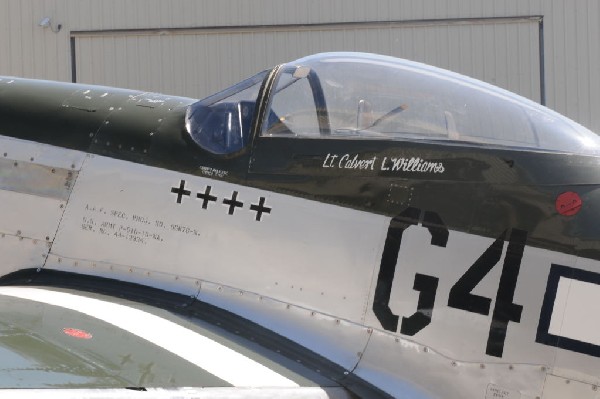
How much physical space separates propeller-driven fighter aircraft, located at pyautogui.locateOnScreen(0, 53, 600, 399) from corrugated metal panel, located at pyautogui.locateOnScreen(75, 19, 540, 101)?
13.0 m

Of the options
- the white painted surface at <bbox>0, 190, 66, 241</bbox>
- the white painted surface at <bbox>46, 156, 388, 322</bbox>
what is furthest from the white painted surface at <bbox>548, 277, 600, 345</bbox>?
the white painted surface at <bbox>0, 190, 66, 241</bbox>

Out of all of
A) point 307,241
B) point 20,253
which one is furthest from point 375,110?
point 20,253

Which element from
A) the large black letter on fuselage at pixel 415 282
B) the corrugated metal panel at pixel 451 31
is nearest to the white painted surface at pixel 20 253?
the large black letter on fuselage at pixel 415 282

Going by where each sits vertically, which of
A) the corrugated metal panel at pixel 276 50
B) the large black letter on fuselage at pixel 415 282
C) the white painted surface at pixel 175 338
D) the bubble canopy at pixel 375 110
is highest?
the corrugated metal panel at pixel 276 50

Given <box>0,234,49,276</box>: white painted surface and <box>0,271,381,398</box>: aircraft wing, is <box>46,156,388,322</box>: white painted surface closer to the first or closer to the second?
<box>0,234,49,276</box>: white painted surface

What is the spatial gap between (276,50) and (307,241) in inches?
556

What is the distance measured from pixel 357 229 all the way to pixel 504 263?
73 centimetres

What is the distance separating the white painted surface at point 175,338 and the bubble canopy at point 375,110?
100 cm

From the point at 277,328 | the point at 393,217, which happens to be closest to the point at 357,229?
the point at 393,217

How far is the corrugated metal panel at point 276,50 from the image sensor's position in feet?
57.6

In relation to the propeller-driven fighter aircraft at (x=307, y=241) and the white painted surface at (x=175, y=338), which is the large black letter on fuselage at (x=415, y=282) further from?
the white painted surface at (x=175, y=338)

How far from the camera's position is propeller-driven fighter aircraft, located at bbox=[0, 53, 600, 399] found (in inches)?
149

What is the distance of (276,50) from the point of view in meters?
18.1

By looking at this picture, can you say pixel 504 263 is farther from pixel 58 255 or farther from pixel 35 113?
pixel 35 113
